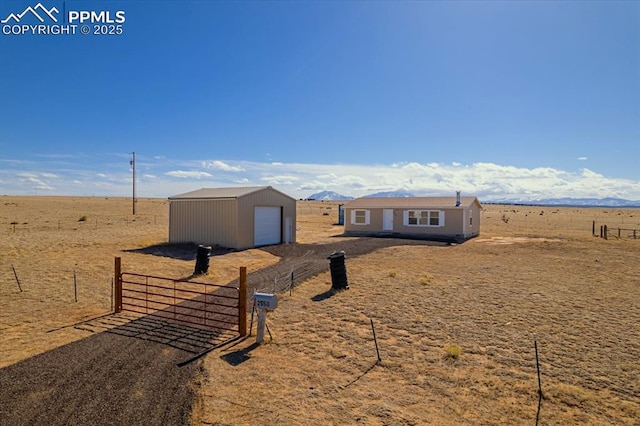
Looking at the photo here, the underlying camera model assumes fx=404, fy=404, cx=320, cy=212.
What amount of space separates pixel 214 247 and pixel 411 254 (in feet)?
34.7

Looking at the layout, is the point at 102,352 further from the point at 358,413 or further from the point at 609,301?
the point at 609,301

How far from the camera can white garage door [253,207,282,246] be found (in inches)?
915

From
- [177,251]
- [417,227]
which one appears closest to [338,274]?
[177,251]

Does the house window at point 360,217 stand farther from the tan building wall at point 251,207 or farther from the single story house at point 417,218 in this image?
the tan building wall at point 251,207

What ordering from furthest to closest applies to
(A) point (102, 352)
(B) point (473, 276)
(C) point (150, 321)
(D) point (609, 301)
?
1. (B) point (473, 276)
2. (D) point (609, 301)
3. (C) point (150, 321)
4. (A) point (102, 352)

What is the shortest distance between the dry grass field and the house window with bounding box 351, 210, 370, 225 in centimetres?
1679

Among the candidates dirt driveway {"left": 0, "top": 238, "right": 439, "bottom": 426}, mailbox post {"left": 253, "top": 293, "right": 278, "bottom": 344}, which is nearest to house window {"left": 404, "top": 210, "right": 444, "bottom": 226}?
mailbox post {"left": 253, "top": 293, "right": 278, "bottom": 344}

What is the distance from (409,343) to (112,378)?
17.8 ft

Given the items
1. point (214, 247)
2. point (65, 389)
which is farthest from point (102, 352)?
point (214, 247)

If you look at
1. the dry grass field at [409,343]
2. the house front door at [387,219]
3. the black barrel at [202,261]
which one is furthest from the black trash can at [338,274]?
the house front door at [387,219]

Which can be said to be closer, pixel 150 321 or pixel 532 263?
pixel 150 321

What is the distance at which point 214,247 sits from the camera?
22109 mm

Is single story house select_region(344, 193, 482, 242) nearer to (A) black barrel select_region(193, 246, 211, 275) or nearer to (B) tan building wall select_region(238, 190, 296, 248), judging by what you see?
(B) tan building wall select_region(238, 190, 296, 248)

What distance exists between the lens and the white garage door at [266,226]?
2325 cm
